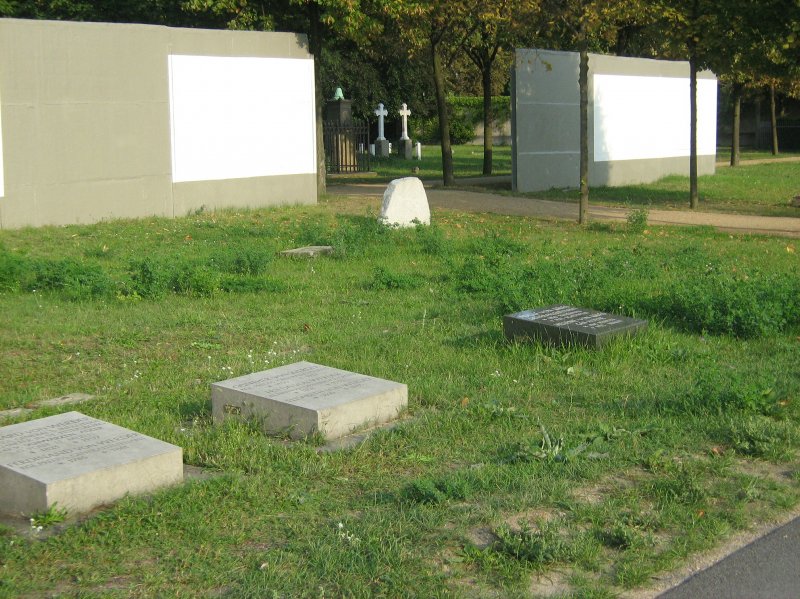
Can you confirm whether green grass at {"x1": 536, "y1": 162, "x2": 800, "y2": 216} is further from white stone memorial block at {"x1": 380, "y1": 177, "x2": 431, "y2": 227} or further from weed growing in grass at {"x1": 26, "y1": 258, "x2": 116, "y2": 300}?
weed growing in grass at {"x1": 26, "y1": 258, "x2": 116, "y2": 300}

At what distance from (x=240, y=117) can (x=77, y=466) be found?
48.6 feet

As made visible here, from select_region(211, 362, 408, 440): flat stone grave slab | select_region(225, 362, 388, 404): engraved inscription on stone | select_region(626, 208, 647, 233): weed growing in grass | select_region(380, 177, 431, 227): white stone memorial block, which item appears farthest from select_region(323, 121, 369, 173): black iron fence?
select_region(211, 362, 408, 440): flat stone grave slab

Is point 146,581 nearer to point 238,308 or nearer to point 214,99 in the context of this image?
point 238,308

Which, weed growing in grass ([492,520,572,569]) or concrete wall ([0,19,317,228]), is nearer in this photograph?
weed growing in grass ([492,520,572,569])

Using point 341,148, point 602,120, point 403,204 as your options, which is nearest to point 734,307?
point 403,204

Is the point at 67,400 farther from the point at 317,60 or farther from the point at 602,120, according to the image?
the point at 602,120

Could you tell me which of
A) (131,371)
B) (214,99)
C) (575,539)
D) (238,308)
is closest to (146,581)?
(575,539)

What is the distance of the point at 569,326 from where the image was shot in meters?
7.80

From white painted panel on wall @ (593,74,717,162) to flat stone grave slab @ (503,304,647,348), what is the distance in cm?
1798

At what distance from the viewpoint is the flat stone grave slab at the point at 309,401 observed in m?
5.77

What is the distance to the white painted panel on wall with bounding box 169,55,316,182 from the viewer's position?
1798 centimetres

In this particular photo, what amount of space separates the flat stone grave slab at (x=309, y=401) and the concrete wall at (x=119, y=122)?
34.7ft

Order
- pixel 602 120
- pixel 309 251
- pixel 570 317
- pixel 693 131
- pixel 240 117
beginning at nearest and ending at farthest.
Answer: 1. pixel 570 317
2. pixel 309 251
3. pixel 240 117
4. pixel 693 131
5. pixel 602 120

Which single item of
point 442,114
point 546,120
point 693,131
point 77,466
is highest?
point 442,114
